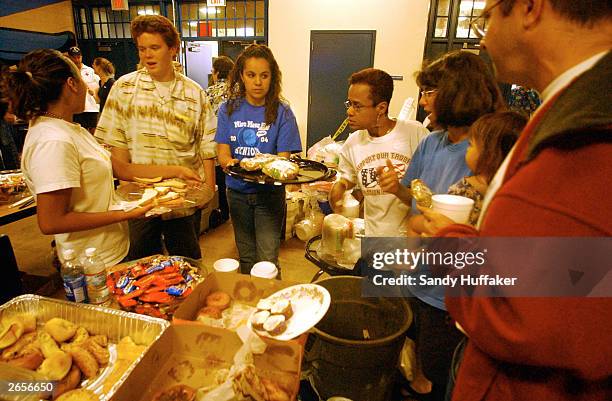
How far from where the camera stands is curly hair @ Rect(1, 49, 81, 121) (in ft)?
4.15

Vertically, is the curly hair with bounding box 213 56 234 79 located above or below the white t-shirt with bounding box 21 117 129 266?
above

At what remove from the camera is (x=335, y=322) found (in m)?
1.64

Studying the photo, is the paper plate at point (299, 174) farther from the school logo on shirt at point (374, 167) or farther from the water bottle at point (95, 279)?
the water bottle at point (95, 279)

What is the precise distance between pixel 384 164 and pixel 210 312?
3.90 feet

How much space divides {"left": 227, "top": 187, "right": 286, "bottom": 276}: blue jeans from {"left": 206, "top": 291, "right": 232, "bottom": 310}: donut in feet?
3.29

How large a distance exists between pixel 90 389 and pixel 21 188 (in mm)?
2169

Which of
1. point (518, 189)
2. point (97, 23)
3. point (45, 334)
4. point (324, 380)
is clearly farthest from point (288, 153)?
point (97, 23)

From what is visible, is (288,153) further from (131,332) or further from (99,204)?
(131,332)

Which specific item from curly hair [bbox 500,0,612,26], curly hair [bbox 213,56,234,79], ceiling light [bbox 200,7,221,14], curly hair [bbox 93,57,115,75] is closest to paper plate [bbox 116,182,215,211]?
curly hair [bbox 500,0,612,26]

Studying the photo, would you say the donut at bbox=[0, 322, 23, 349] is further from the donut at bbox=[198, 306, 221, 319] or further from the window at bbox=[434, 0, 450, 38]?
the window at bbox=[434, 0, 450, 38]

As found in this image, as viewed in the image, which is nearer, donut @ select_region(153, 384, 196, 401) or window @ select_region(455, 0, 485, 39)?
donut @ select_region(153, 384, 196, 401)

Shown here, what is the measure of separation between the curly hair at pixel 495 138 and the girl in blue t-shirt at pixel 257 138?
1323 mm

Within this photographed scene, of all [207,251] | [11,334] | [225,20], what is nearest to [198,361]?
[11,334]

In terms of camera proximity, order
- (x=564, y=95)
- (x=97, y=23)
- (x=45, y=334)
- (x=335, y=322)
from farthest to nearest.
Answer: (x=97, y=23), (x=335, y=322), (x=45, y=334), (x=564, y=95)
